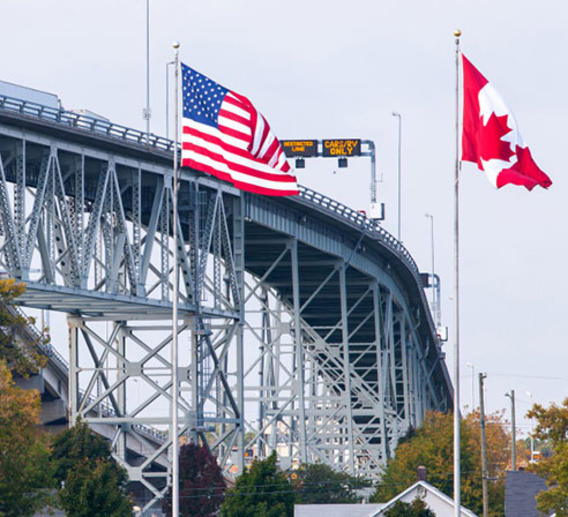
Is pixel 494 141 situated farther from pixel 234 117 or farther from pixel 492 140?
pixel 234 117

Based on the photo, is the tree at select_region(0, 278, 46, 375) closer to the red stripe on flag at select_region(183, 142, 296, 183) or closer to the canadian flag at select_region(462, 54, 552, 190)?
the red stripe on flag at select_region(183, 142, 296, 183)

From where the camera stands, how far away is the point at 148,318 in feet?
224

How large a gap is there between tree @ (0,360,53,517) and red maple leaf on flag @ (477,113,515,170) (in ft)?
68.4

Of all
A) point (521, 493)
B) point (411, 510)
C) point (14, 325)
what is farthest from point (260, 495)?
point (14, 325)

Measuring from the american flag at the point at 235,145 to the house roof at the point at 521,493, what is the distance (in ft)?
88.7

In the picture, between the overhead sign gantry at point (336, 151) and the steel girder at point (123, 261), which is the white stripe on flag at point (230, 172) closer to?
the steel girder at point (123, 261)

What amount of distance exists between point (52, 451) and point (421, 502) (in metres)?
17.9

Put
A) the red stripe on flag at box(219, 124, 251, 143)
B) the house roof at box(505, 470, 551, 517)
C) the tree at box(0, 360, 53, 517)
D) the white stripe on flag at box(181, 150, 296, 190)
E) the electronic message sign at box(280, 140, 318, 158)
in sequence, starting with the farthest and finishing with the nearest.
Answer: the electronic message sign at box(280, 140, 318, 158) → the house roof at box(505, 470, 551, 517) → the tree at box(0, 360, 53, 517) → the red stripe on flag at box(219, 124, 251, 143) → the white stripe on flag at box(181, 150, 296, 190)

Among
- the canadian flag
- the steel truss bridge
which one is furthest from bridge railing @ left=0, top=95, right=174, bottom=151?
the canadian flag

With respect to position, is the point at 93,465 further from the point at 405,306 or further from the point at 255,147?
the point at 405,306

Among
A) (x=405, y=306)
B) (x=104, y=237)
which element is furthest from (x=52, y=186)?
(x=405, y=306)

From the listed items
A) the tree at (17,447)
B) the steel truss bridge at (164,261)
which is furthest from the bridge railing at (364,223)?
the tree at (17,447)

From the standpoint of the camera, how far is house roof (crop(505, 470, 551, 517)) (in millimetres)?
66500

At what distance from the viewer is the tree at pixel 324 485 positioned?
88.4 meters
